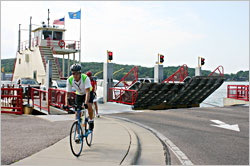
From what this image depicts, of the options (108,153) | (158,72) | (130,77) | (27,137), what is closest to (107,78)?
(130,77)

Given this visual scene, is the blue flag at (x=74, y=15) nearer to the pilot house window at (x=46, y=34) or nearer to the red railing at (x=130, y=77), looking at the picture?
the pilot house window at (x=46, y=34)

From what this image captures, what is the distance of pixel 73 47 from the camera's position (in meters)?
31.5

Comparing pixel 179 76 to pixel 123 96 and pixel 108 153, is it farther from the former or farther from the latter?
pixel 108 153

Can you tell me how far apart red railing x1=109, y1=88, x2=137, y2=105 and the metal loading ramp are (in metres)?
0.41

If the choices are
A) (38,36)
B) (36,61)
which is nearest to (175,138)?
(36,61)

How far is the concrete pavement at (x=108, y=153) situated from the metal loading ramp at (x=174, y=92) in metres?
10.4

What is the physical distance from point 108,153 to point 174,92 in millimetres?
15372

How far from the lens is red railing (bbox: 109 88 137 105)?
18.8 m

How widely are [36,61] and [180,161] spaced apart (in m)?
26.5

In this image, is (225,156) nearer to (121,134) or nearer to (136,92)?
(121,134)

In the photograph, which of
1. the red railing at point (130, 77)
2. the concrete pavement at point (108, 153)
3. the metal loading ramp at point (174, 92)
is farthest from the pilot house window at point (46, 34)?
the concrete pavement at point (108, 153)

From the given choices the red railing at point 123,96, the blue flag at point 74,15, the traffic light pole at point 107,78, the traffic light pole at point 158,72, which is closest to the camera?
the red railing at point 123,96

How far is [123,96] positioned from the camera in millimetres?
20234

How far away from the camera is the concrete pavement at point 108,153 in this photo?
18.4 feet
